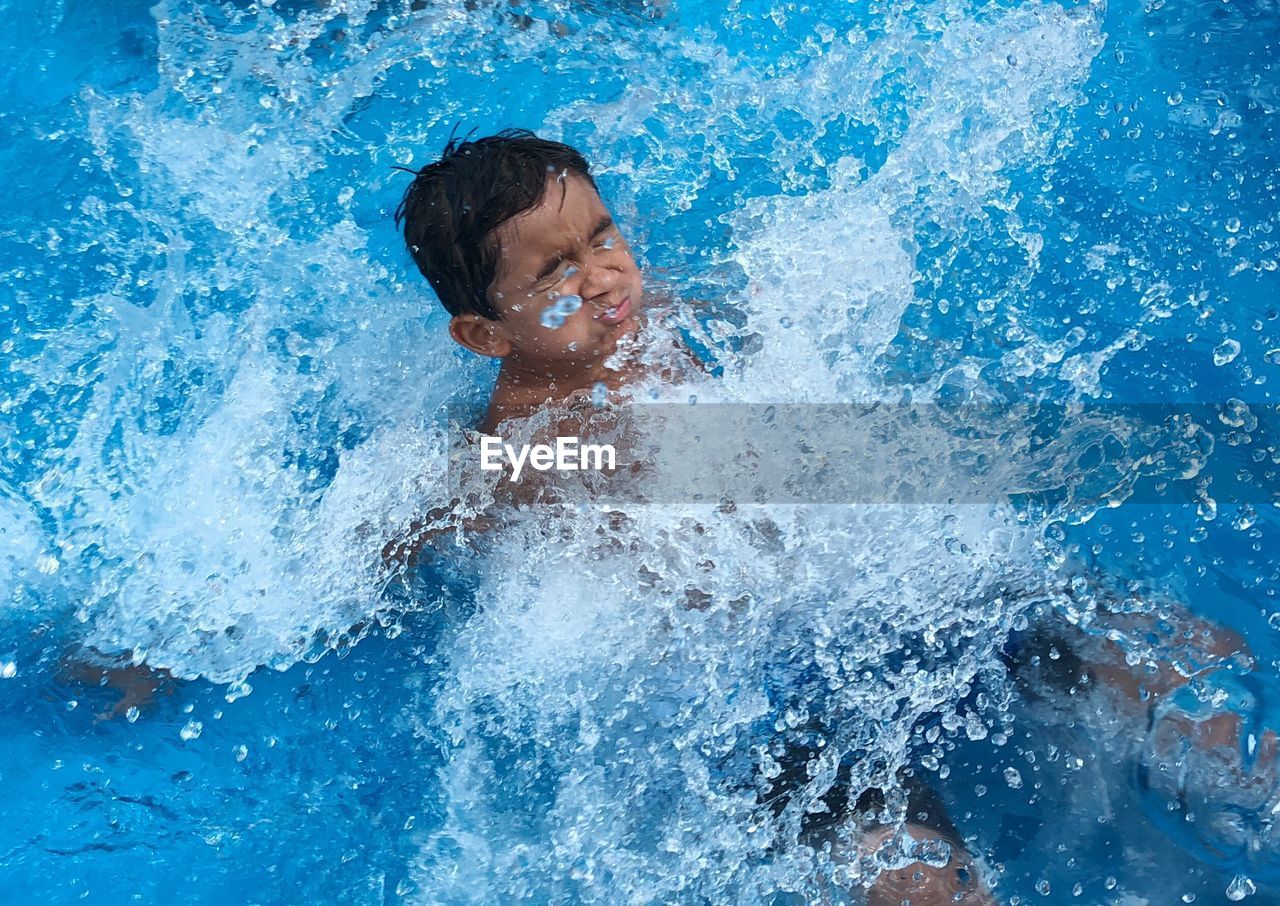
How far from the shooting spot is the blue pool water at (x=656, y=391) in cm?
170

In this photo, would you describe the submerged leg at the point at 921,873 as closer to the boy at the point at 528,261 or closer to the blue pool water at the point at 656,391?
the blue pool water at the point at 656,391

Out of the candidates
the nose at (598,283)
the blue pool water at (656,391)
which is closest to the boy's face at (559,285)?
the nose at (598,283)

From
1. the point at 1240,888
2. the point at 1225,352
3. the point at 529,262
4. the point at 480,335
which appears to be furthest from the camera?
the point at 1225,352

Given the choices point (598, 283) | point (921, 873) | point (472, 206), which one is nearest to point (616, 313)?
point (598, 283)

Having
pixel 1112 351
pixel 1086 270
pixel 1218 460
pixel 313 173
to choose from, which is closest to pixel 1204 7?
pixel 1086 270

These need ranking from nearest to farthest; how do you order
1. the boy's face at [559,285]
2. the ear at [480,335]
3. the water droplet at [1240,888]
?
the water droplet at [1240,888] → the boy's face at [559,285] → the ear at [480,335]

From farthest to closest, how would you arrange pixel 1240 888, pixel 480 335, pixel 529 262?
pixel 480 335 → pixel 529 262 → pixel 1240 888


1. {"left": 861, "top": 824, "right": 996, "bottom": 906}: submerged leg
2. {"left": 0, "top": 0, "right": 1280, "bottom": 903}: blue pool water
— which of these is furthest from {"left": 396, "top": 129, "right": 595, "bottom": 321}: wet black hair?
{"left": 861, "top": 824, "right": 996, "bottom": 906}: submerged leg

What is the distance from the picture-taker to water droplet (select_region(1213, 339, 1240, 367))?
6.88 feet

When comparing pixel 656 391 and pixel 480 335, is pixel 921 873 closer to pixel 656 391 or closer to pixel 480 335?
pixel 656 391

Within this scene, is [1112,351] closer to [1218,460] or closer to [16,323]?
[1218,460]

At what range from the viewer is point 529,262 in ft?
5.55

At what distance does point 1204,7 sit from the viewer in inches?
99.6

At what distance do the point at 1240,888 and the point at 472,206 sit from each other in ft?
5.42
